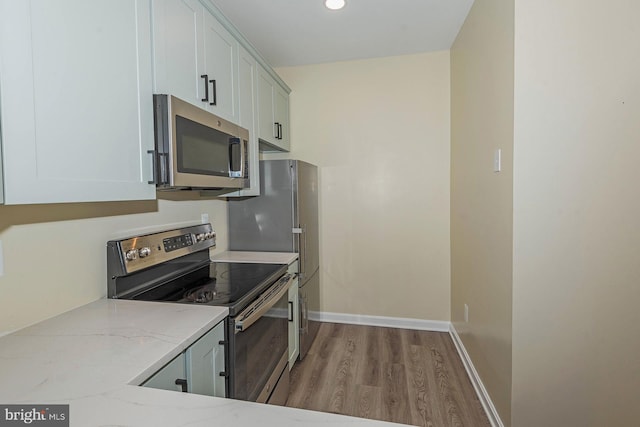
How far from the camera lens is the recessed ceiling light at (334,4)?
6.87 ft

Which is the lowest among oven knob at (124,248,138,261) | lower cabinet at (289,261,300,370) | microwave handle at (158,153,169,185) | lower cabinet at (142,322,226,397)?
lower cabinet at (289,261,300,370)

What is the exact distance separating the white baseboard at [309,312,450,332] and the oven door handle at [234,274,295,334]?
107cm

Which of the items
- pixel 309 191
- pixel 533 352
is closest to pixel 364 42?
pixel 309 191

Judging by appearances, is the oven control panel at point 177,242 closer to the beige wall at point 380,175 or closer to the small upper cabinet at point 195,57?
the small upper cabinet at point 195,57

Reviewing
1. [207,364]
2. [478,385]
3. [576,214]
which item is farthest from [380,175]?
[207,364]

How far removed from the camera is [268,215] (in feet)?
8.14

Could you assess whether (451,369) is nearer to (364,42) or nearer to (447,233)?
(447,233)

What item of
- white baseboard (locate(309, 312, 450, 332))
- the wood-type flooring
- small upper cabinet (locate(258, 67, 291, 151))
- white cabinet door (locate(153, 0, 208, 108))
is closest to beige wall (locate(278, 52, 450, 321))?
white baseboard (locate(309, 312, 450, 332))

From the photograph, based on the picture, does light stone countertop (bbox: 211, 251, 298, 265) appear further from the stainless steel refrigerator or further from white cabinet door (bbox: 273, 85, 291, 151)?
white cabinet door (bbox: 273, 85, 291, 151)

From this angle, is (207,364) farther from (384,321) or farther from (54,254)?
(384,321)

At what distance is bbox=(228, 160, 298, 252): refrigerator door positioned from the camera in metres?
2.43

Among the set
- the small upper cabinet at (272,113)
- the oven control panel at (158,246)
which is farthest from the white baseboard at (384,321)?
the small upper cabinet at (272,113)

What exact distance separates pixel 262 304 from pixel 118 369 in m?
0.81

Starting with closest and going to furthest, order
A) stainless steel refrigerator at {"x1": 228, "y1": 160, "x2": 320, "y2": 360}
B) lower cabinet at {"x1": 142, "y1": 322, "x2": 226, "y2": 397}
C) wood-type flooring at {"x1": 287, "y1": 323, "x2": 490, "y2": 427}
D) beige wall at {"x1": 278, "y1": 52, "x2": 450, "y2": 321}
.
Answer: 1. lower cabinet at {"x1": 142, "y1": 322, "x2": 226, "y2": 397}
2. wood-type flooring at {"x1": 287, "y1": 323, "x2": 490, "y2": 427}
3. stainless steel refrigerator at {"x1": 228, "y1": 160, "x2": 320, "y2": 360}
4. beige wall at {"x1": 278, "y1": 52, "x2": 450, "y2": 321}
